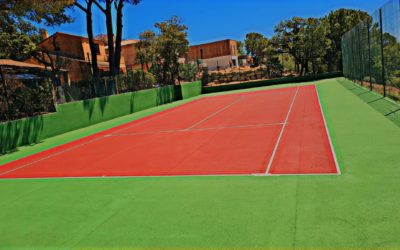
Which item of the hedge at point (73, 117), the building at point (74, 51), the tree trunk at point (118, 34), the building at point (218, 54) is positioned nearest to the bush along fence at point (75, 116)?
the hedge at point (73, 117)

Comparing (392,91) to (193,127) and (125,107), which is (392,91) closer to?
(193,127)

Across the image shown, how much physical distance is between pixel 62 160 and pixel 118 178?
3.92 m

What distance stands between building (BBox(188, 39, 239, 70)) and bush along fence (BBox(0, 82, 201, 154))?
162 feet

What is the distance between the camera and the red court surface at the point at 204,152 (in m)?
7.61

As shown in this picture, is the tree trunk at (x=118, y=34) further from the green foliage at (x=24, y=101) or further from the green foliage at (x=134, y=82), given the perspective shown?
the green foliage at (x=24, y=101)

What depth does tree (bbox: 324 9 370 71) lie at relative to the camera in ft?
136

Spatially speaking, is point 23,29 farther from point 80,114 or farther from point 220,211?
point 220,211

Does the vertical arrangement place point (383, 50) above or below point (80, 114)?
above

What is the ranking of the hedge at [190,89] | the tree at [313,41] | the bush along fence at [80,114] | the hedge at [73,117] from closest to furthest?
the hedge at [73,117], the bush along fence at [80,114], the hedge at [190,89], the tree at [313,41]

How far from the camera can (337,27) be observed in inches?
1667

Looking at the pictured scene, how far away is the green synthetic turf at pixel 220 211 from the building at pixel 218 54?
72.5 meters

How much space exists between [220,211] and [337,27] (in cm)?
4224

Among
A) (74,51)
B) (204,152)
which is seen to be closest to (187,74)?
(74,51)

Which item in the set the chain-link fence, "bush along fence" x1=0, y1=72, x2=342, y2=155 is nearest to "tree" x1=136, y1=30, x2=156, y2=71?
"bush along fence" x1=0, y1=72, x2=342, y2=155
